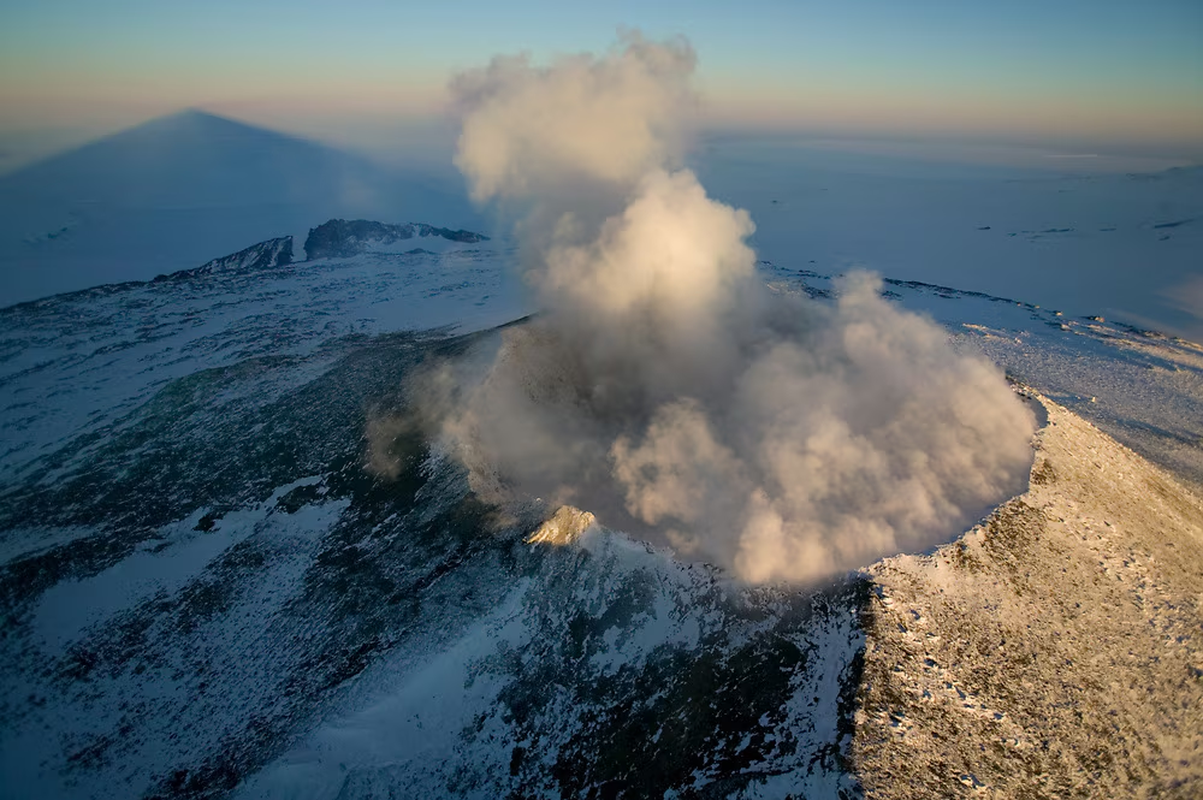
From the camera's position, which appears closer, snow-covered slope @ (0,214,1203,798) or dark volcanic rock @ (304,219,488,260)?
snow-covered slope @ (0,214,1203,798)

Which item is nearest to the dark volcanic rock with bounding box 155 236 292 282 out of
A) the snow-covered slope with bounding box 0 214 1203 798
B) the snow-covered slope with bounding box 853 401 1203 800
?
the snow-covered slope with bounding box 0 214 1203 798

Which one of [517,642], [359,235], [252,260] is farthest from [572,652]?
[359,235]

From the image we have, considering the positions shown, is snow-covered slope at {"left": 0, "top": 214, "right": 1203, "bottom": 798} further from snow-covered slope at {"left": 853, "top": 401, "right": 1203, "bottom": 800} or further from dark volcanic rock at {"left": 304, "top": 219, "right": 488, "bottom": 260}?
dark volcanic rock at {"left": 304, "top": 219, "right": 488, "bottom": 260}

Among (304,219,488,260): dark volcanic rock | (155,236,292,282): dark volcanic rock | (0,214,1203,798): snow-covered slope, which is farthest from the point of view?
(304,219,488,260): dark volcanic rock

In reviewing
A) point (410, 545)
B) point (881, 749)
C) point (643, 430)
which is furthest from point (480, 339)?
point (881, 749)

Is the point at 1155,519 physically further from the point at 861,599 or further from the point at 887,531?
the point at 861,599

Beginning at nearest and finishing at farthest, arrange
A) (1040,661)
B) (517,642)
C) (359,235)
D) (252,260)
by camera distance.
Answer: (1040,661), (517,642), (252,260), (359,235)

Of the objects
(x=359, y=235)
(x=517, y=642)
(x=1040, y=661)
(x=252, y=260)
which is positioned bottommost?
(x=517, y=642)

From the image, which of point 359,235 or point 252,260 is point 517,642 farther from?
point 359,235
